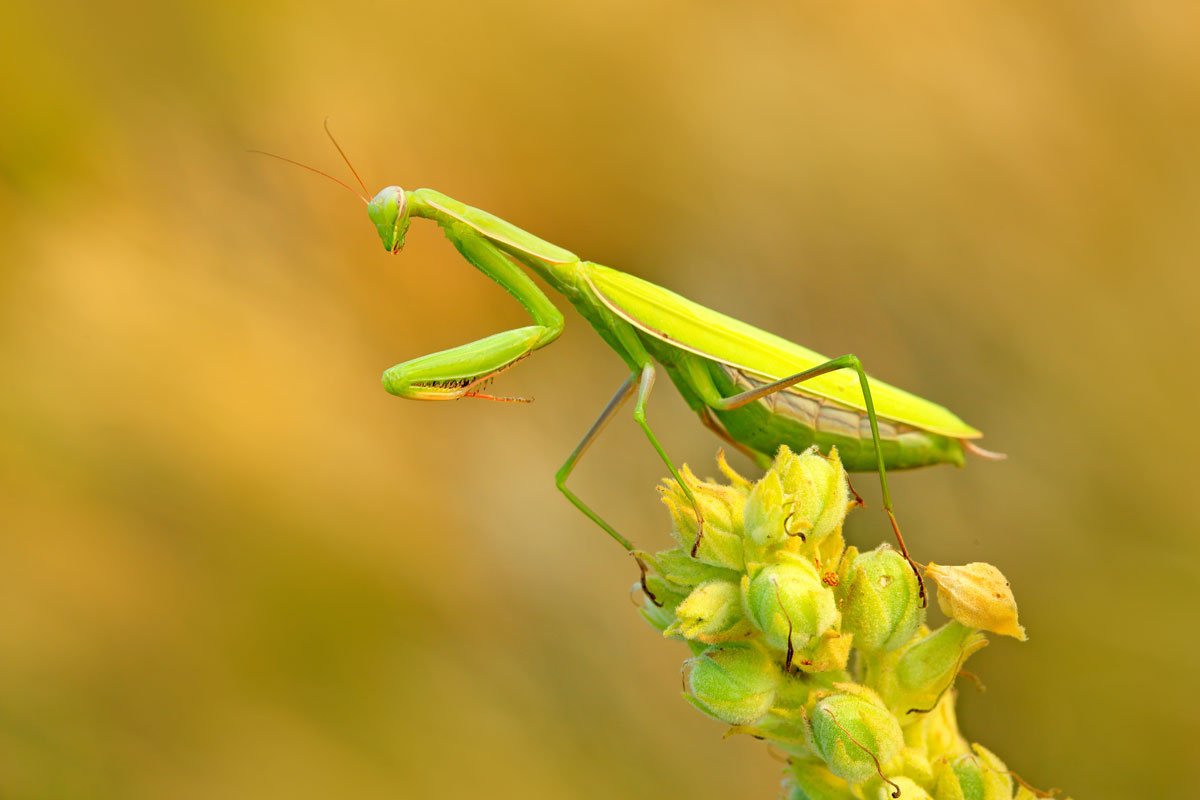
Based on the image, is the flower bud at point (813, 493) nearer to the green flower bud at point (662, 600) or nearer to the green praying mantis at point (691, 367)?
the green flower bud at point (662, 600)

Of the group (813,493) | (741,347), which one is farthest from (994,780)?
(741,347)

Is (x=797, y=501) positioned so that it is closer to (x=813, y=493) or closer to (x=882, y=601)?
(x=813, y=493)

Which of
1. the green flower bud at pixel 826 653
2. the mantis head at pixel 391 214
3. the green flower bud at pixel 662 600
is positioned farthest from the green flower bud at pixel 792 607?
the mantis head at pixel 391 214

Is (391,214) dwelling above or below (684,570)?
above

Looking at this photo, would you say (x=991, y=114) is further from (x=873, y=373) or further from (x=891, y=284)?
(x=873, y=373)

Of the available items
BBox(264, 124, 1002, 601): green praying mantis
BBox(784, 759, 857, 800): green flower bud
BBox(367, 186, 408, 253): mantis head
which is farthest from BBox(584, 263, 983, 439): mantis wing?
BBox(784, 759, 857, 800): green flower bud

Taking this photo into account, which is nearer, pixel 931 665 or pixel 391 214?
pixel 931 665
